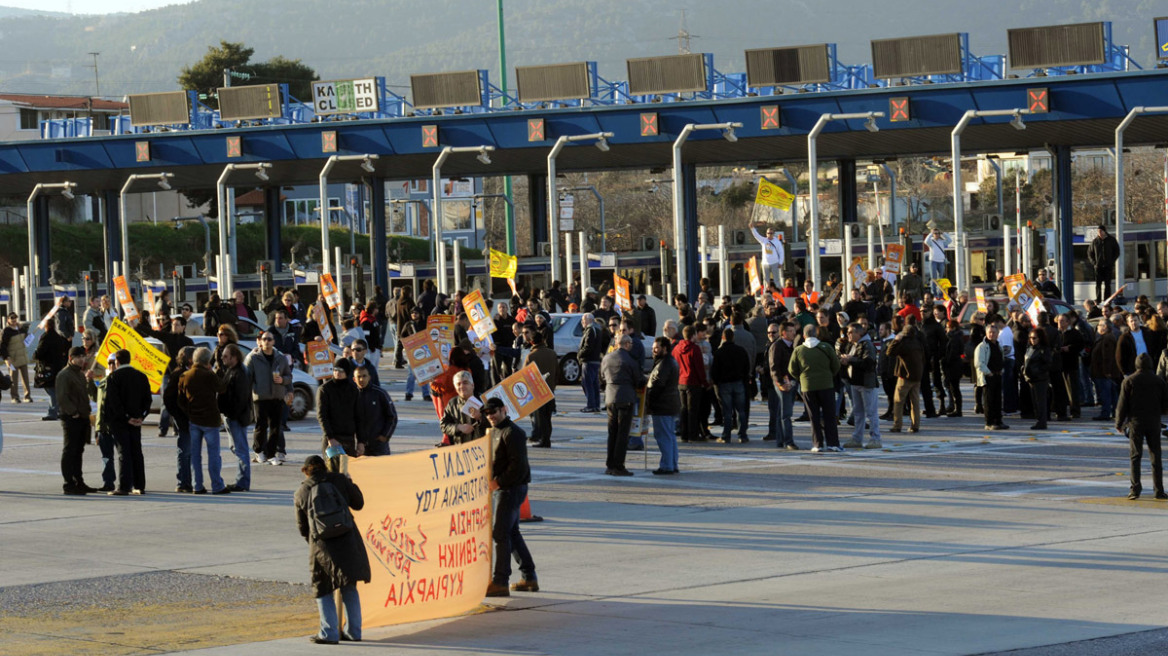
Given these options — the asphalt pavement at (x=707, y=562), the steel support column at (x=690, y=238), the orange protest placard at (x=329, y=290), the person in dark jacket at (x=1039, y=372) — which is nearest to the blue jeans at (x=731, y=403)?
the asphalt pavement at (x=707, y=562)

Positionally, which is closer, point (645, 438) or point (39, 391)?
point (645, 438)

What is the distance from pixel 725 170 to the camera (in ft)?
472

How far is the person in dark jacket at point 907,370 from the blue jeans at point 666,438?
5.03 meters

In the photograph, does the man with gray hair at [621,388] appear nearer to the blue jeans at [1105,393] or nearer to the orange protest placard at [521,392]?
the orange protest placard at [521,392]

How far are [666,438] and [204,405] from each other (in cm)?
517

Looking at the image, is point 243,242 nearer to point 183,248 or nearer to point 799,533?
point 183,248

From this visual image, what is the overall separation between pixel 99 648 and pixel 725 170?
13616 cm

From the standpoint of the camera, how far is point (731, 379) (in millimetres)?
21172

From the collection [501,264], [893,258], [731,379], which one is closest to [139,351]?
[731,379]

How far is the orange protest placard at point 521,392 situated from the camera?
13383mm

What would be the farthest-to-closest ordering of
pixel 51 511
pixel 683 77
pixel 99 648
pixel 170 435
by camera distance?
1. pixel 683 77
2. pixel 170 435
3. pixel 51 511
4. pixel 99 648

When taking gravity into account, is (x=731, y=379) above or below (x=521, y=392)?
below

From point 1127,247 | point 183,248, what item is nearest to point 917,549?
point 1127,247

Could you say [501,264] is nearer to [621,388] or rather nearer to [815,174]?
[815,174]
